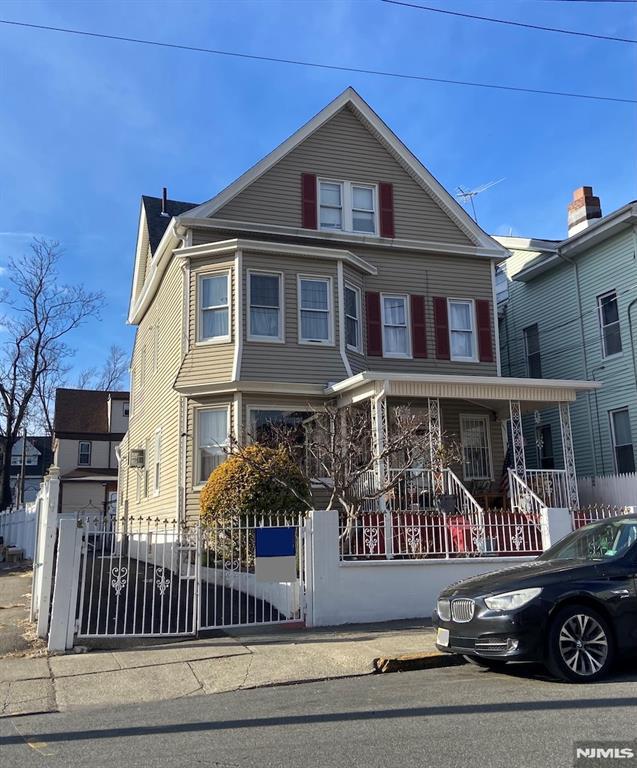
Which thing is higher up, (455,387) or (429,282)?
(429,282)

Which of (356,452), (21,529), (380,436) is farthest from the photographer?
(21,529)

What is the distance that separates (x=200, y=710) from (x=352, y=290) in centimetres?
1231

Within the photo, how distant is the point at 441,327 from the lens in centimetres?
1814

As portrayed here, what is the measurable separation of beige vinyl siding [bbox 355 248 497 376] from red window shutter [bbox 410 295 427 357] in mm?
126

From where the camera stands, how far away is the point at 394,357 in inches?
695

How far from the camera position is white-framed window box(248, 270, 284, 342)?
628 inches

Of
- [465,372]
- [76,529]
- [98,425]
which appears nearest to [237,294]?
[465,372]

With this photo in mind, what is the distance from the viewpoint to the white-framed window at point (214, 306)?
15.9 m

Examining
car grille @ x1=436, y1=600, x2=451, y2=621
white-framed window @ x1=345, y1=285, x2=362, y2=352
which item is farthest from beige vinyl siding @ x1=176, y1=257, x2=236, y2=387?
car grille @ x1=436, y1=600, x2=451, y2=621

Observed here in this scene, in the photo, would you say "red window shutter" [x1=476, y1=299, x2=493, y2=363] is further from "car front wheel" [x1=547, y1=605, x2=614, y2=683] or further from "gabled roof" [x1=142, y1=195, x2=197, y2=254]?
"car front wheel" [x1=547, y1=605, x2=614, y2=683]

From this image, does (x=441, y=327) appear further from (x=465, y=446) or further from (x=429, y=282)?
(x=465, y=446)

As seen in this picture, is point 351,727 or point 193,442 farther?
point 193,442

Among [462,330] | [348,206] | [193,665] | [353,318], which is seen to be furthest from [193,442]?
[193,665]

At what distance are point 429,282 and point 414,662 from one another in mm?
12205
